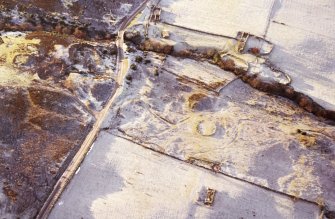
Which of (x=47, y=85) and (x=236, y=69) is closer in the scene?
(x=47, y=85)

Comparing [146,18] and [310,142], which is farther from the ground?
[146,18]

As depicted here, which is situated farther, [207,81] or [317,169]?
[207,81]

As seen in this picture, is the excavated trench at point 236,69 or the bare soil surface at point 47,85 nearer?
the bare soil surface at point 47,85

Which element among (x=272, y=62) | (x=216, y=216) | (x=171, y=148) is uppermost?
(x=272, y=62)

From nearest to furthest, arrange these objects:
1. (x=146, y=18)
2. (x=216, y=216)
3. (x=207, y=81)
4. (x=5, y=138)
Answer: (x=216, y=216) < (x=5, y=138) < (x=207, y=81) < (x=146, y=18)

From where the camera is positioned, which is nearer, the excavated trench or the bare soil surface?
the bare soil surface

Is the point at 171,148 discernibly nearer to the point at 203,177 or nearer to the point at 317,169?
the point at 203,177

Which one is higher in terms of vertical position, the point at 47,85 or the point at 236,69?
the point at 236,69

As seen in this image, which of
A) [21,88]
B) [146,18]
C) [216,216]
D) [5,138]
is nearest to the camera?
[216,216]

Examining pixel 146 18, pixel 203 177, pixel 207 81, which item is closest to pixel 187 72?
pixel 207 81
